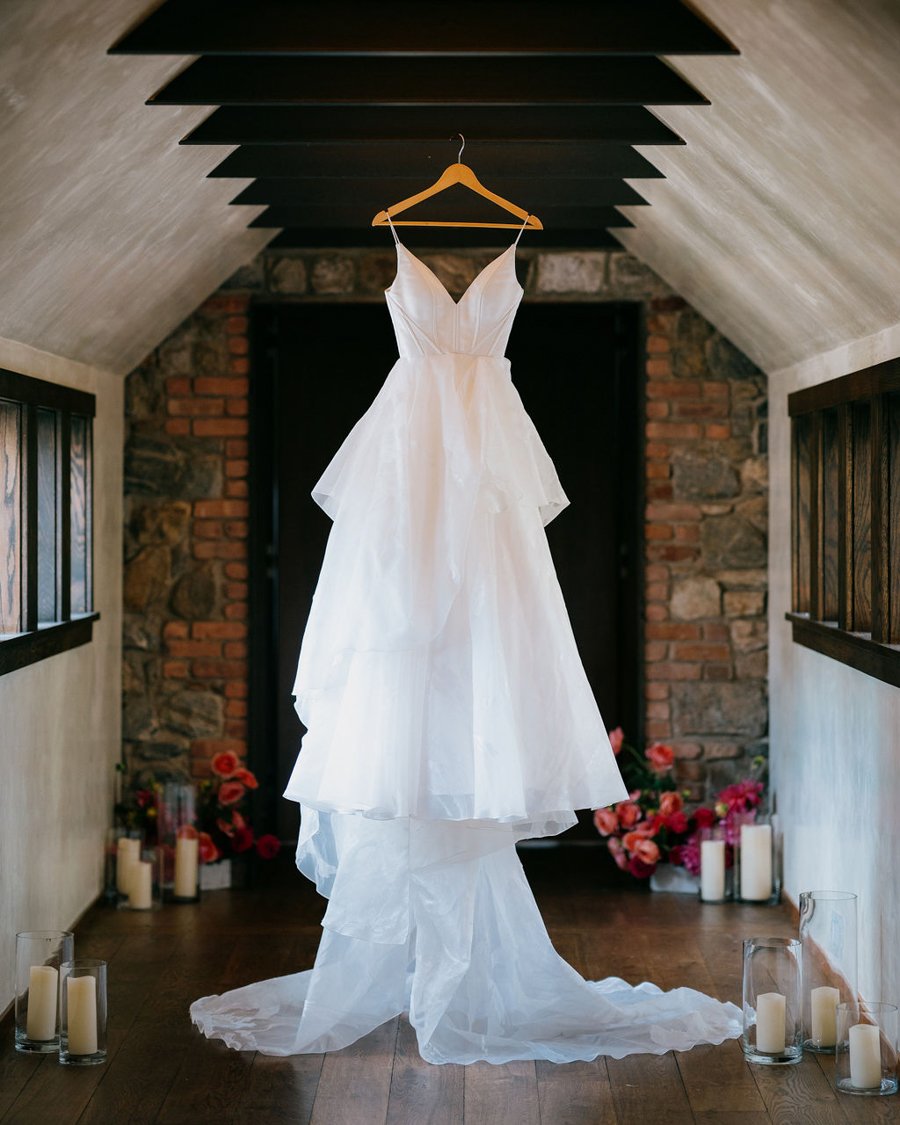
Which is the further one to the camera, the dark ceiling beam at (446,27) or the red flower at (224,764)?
the red flower at (224,764)

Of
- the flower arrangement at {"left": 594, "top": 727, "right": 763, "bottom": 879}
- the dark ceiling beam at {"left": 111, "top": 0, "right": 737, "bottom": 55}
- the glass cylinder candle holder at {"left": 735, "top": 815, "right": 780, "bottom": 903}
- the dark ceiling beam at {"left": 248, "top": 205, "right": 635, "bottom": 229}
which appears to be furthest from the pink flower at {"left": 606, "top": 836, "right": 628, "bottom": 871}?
the dark ceiling beam at {"left": 111, "top": 0, "right": 737, "bottom": 55}

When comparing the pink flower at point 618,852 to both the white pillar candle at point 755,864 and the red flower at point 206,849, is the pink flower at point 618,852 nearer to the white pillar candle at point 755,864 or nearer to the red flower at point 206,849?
the white pillar candle at point 755,864

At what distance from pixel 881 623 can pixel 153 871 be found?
268cm

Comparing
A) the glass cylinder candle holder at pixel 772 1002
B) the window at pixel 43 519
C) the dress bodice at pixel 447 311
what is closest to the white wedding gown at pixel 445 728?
the dress bodice at pixel 447 311

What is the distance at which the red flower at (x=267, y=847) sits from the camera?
17.8ft

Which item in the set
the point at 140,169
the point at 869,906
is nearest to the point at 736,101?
the point at 140,169

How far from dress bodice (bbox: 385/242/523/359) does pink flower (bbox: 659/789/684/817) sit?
2.24 meters

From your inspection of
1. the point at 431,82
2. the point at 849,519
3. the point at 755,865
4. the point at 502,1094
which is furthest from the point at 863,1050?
the point at 431,82

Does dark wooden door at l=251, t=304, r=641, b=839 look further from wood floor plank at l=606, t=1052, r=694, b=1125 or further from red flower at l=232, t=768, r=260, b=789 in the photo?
wood floor plank at l=606, t=1052, r=694, b=1125

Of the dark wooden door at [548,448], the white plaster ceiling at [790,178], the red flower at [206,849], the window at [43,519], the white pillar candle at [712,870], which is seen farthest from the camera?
the dark wooden door at [548,448]

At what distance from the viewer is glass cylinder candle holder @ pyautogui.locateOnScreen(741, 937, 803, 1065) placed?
3602 millimetres

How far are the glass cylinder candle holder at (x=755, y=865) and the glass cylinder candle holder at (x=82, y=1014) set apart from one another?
246 centimetres

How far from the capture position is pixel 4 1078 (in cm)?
348

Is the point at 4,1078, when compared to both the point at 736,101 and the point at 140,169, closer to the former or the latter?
the point at 140,169
